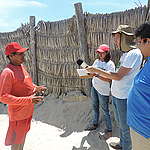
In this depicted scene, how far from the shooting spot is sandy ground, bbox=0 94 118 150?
425 centimetres

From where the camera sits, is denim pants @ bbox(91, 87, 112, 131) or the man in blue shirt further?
denim pants @ bbox(91, 87, 112, 131)

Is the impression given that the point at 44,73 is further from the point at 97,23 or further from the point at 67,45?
the point at 97,23

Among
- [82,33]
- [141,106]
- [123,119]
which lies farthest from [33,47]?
[141,106]

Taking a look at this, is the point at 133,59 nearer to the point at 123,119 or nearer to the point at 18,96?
the point at 123,119

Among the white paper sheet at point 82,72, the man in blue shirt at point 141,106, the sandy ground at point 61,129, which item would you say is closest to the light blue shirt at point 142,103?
the man in blue shirt at point 141,106

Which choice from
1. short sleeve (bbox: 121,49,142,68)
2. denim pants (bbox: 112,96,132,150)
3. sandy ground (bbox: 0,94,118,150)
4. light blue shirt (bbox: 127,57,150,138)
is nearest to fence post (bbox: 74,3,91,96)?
sandy ground (bbox: 0,94,118,150)

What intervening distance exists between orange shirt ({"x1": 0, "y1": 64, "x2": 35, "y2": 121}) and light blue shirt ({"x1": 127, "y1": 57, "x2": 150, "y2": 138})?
137cm

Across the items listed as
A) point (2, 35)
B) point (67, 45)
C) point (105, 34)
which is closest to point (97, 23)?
point (105, 34)

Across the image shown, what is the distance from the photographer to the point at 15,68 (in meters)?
3.15

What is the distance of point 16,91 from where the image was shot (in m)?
3.13

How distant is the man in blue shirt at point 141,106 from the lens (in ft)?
6.54

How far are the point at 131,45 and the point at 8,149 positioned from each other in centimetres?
267

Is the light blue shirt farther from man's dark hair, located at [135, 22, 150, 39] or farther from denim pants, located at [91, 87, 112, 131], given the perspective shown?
denim pants, located at [91, 87, 112, 131]

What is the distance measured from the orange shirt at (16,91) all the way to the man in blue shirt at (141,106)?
1.35 metres
